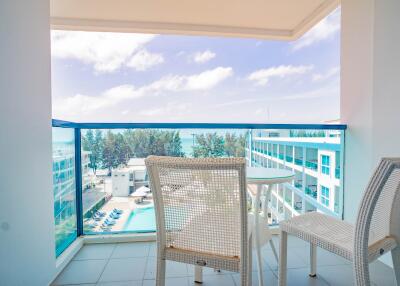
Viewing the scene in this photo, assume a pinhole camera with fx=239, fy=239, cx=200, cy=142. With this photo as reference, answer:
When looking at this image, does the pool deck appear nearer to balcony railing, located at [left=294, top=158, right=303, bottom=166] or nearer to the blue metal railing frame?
the blue metal railing frame

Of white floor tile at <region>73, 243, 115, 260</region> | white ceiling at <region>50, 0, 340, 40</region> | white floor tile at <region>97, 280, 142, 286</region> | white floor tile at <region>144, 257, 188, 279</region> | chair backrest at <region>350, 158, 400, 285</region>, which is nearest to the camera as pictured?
chair backrest at <region>350, 158, 400, 285</region>

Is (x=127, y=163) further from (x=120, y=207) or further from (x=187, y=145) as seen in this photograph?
(x=187, y=145)

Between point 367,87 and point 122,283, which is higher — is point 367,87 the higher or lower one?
the higher one

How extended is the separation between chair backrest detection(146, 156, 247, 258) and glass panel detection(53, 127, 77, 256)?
1264 millimetres

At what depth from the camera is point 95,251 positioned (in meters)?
2.26

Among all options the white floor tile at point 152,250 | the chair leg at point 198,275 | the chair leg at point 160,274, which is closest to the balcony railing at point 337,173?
the chair leg at point 198,275

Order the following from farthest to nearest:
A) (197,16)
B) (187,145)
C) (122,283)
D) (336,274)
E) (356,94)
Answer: (197,16), (187,145), (356,94), (336,274), (122,283)

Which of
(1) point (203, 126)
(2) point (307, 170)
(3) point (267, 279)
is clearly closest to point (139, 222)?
(1) point (203, 126)

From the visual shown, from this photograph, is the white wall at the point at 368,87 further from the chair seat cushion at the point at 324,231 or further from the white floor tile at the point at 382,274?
the chair seat cushion at the point at 324,231

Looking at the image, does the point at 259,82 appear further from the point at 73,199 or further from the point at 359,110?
the point at 73,199

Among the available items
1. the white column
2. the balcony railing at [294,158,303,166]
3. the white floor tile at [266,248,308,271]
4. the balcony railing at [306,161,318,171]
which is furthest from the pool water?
the white column

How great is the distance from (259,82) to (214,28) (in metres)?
8.09

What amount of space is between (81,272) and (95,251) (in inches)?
→ 14.3

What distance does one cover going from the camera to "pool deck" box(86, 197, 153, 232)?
2496 millimetres
